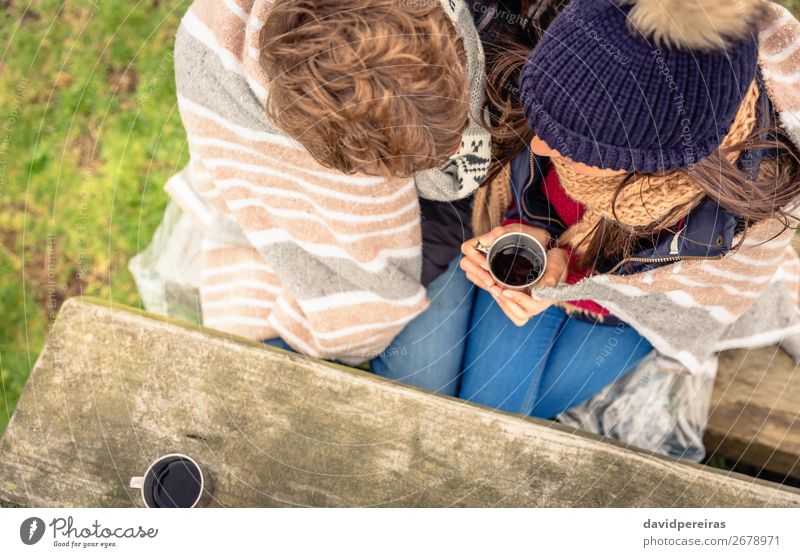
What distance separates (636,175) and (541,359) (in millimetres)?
468

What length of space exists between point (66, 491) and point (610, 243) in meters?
0.81

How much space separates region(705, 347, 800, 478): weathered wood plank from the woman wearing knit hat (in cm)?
6

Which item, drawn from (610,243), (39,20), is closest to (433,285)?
(610,243)

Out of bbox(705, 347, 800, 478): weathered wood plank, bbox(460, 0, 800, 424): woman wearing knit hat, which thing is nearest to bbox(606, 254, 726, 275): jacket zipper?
bbox(460, 0, 800, 424): woman wearing knit hat

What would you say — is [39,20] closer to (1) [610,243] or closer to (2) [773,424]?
(1) [610,243]

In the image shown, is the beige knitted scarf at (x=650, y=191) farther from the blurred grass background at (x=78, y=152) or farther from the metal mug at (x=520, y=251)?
the blurred grass background at (x=78, y=152)

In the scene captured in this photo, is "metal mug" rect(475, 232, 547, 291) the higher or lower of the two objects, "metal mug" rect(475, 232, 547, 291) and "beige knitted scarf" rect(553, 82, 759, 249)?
the lower

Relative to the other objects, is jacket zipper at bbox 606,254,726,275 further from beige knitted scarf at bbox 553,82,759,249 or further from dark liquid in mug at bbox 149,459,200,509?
dark liquid in mug at bbox 149,459,200,509

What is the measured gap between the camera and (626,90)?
1.63 ft

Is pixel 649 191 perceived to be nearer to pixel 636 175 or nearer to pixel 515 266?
pixel 636 175

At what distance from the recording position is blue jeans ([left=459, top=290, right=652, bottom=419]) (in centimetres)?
98

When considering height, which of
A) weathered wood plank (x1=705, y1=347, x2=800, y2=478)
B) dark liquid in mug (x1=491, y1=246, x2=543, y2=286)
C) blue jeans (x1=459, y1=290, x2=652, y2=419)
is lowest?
weathered wood plank (x1=705, y1=347, x2=800, y2=478)

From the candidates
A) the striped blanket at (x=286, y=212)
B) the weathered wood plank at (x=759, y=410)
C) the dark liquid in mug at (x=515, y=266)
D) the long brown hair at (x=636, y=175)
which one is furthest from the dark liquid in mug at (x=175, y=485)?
the weathered wood plank at (x=759, y=410)

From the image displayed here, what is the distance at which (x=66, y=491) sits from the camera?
0.75 meters
